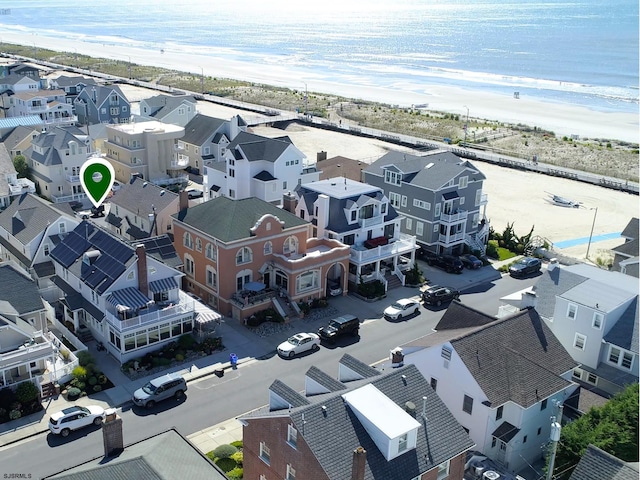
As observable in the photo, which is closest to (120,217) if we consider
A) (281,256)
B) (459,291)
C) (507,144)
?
(281,256)

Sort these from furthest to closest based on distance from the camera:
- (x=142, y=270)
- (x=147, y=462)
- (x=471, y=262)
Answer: (x=471, y=262)
(x=142, y=270)
(x=147, y=462)

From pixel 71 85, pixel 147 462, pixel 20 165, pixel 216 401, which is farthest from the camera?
pixel 71 85

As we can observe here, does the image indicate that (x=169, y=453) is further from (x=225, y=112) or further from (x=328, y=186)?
(x=225, y=112)

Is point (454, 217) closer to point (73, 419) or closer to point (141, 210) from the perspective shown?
point (141, 210)

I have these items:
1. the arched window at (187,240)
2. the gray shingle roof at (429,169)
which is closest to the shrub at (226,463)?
the arched window at (187,240)

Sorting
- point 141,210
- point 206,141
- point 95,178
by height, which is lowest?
point 141,210

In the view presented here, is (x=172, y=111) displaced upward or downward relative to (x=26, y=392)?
upward

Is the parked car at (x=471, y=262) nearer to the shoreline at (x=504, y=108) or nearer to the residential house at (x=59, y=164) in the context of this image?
the residential house at (x=59, y=164)

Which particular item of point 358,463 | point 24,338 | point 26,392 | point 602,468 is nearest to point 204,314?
point 24,338
